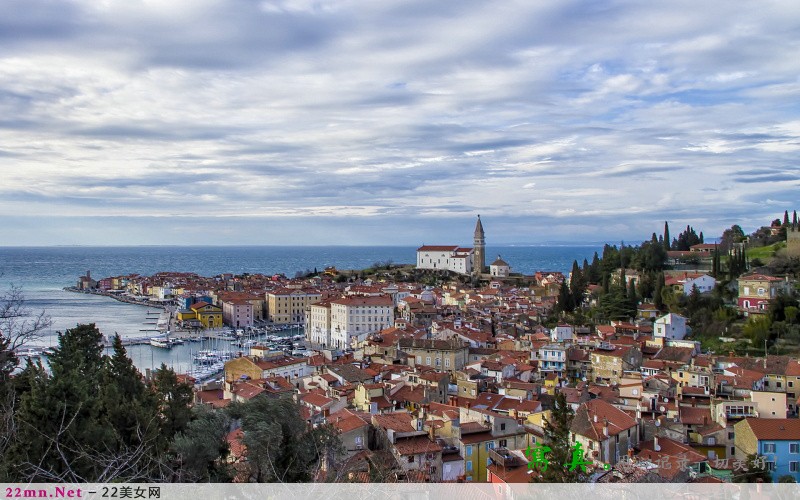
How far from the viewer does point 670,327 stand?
24109 mm

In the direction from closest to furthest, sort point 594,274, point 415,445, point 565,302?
1. point 415,445
2. point 565,302
3. point 594,274

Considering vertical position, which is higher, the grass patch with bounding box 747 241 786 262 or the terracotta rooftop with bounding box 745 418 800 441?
the grass patch with bounding box 747 241 786 262

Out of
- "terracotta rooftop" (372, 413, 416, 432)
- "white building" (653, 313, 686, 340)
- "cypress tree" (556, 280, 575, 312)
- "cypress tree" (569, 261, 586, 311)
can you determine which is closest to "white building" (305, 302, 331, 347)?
"cypress tree" (556, 280, 575, 312)

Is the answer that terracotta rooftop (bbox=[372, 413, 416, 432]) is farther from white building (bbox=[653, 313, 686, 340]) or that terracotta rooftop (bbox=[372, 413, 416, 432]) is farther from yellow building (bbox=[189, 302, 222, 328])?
yellow building (bbox=[189, 302, 222, 328])

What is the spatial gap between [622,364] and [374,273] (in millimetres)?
43302

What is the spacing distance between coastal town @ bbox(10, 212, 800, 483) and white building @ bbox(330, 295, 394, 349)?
3.3 inches

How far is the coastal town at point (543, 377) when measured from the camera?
10.9 m

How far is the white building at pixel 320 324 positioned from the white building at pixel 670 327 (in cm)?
1781

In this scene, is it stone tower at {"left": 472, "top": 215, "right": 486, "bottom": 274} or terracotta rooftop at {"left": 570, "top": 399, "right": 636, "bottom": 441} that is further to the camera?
stone tower at {"left": 472, "top": 215, "right": 486, "bottom": 274}

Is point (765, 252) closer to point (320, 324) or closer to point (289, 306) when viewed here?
point (320, 324)

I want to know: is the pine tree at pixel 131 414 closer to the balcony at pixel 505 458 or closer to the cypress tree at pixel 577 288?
the balcony at pixel 505 458

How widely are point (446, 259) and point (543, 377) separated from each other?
4377 centimetres

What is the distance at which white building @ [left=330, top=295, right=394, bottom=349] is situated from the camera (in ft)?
116

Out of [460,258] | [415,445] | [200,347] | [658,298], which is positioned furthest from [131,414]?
[460,258]
